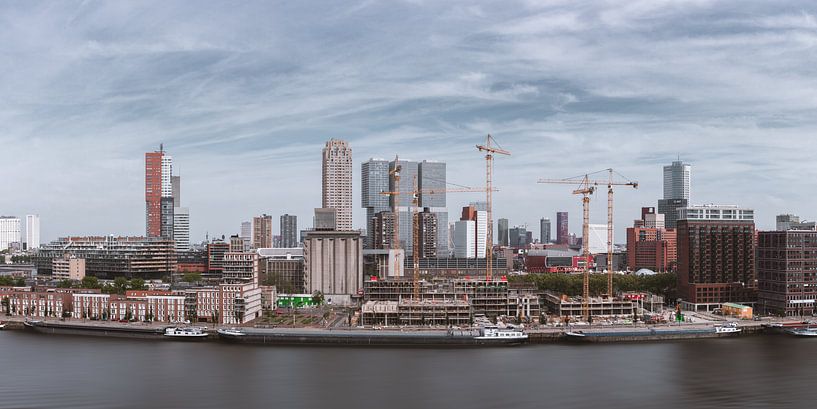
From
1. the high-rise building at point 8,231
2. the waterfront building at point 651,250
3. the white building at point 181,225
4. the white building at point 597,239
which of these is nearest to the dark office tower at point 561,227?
the white building at point 597,239

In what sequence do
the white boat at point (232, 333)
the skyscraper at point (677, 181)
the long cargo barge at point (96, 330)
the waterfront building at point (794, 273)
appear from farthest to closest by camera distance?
1. the skyscraper at point (677, 181)
2. the waterfront building at point (794, 273)
3. the long cargo barge at point (96, 330)
4. the white boat at point (232, 333)

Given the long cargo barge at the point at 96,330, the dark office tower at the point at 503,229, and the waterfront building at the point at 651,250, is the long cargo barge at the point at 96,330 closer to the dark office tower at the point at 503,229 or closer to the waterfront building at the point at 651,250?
the waterfront building at the point at 651,250

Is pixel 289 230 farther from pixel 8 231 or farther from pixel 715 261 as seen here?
pixel 715 261

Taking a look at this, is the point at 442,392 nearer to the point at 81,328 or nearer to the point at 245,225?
the point at 81,328

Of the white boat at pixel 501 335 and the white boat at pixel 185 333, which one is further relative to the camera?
the white boat at pixel 185 333

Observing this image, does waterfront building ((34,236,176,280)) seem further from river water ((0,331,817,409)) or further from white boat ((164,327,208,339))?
white boat ((164,327,208,339))
